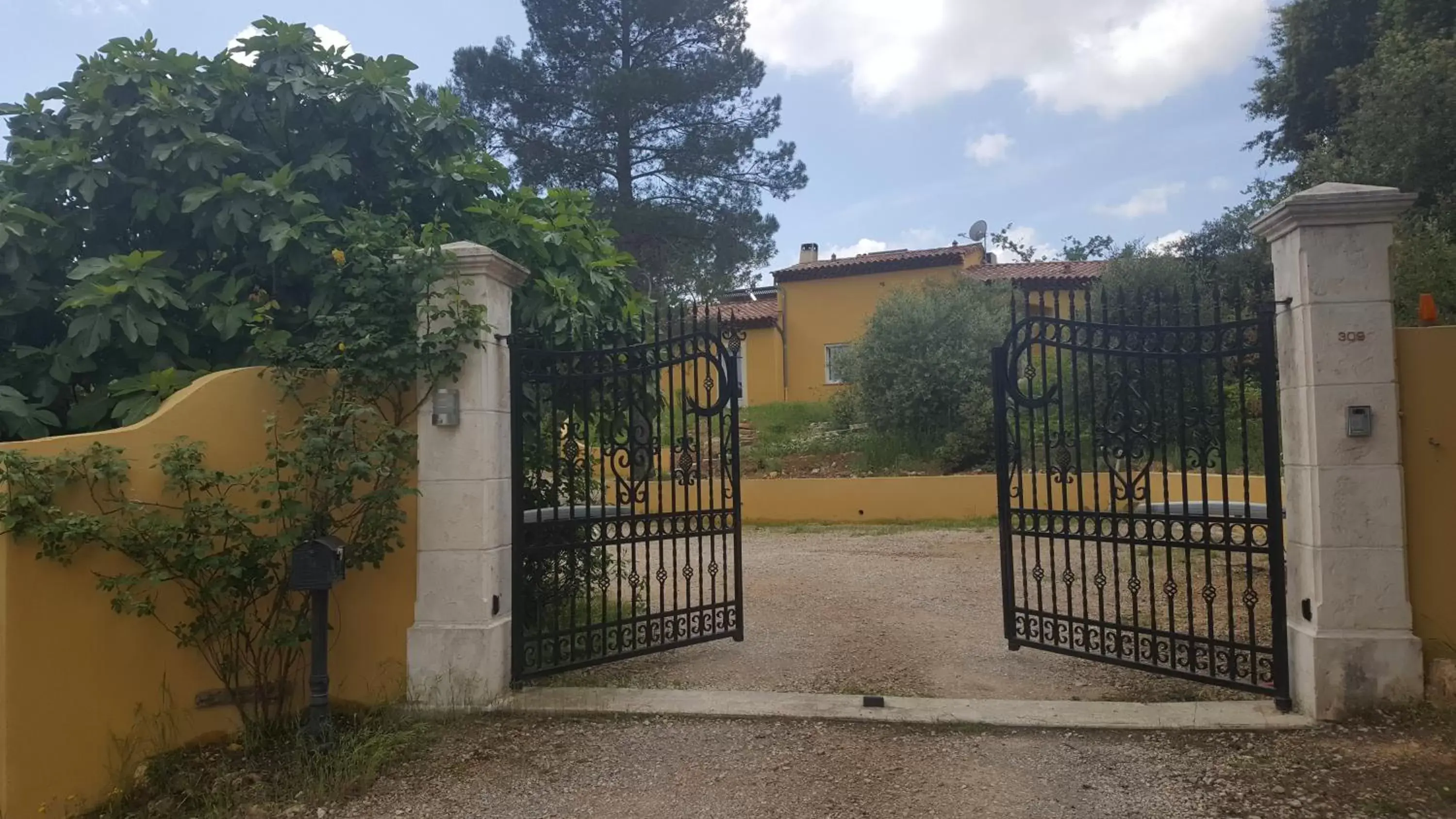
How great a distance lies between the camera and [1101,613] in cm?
480

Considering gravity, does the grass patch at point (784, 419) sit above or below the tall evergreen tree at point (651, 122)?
below

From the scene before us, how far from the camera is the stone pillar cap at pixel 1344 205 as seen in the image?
417cm

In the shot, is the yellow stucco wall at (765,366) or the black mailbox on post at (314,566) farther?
the yellow stucco wall at (765,366)

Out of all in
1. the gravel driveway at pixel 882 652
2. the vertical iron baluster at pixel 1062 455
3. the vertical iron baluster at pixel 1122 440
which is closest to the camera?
the vertical iron baluster at pixel 1122 440

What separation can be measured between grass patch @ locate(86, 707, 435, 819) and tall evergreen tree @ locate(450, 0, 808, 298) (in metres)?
14.6

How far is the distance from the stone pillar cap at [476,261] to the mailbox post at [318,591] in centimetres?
166

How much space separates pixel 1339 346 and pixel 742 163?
1681 centimetres

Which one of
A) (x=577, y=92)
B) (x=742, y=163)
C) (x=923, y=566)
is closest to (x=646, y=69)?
(x=577, y=92)

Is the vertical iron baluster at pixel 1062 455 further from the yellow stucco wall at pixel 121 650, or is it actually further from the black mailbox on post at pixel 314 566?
the black mailbox on post at pixel 314 566

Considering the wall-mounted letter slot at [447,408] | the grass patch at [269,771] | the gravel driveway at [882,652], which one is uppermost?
the wall-mounted letter slot at [447,408]

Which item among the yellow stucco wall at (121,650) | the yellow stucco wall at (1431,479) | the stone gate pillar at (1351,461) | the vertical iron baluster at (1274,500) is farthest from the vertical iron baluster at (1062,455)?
the yellow stucco wall at (121,650)

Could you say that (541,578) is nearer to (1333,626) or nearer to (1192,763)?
(1192,763)

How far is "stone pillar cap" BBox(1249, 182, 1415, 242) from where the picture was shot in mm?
4172

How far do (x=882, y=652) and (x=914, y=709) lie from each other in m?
1.34
